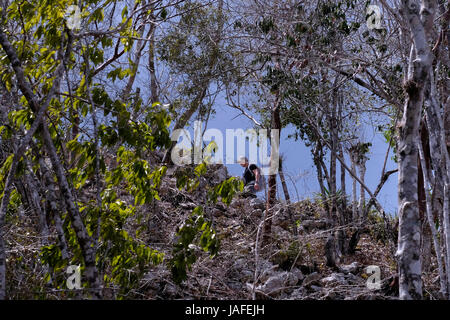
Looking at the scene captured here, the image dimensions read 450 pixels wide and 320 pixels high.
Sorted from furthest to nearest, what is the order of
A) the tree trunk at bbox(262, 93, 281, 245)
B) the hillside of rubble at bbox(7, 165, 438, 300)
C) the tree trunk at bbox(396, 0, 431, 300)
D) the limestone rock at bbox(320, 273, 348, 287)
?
the tree trunk at bbox(262, 93, 281, 245) < the limestone rock at bbox(320, 273, 348, 287) < the hillside of rubble at bbox(7, 165, 438, 300) < the tree trunk at bbox(396, 0, 431, 300)

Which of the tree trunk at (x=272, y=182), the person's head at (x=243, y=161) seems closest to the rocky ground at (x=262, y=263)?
the tree trunk at (x=272, y=182)

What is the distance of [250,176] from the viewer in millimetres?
12508

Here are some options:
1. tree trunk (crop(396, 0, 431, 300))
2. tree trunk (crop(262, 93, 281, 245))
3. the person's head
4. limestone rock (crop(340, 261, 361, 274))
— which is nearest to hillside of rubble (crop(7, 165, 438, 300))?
limestone rock (crop(340, 261, 361, 274))

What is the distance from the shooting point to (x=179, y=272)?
5004 mm

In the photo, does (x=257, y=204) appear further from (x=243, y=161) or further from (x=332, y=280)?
(x=332, y=280)

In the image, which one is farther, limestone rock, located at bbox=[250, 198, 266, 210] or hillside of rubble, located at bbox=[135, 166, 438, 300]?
limestone rock, located at bbox=[250, 198, 266, 210]

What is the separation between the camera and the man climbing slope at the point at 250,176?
11891mm

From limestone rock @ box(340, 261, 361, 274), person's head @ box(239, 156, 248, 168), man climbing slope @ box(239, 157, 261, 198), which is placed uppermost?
person's head @ box(239, 156, 248, 168)

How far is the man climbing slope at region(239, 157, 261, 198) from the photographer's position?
1189 centimetres

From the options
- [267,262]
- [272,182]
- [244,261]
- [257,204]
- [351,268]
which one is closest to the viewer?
[244,261]

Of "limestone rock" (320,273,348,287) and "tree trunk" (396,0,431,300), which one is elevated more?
"tree trunk" (396,0,431,300)

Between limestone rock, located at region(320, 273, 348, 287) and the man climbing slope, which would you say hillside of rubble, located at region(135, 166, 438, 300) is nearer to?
limestone rock, located at region(320, 273, 348, 287)

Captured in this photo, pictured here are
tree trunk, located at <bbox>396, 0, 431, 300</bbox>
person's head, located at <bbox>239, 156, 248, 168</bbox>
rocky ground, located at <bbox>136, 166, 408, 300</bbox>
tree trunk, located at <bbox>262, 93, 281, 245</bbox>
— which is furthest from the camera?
person's head, located at <bbox>239, 156, 248, 168</bbox>

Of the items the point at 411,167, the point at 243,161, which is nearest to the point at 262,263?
the point at 411,167
